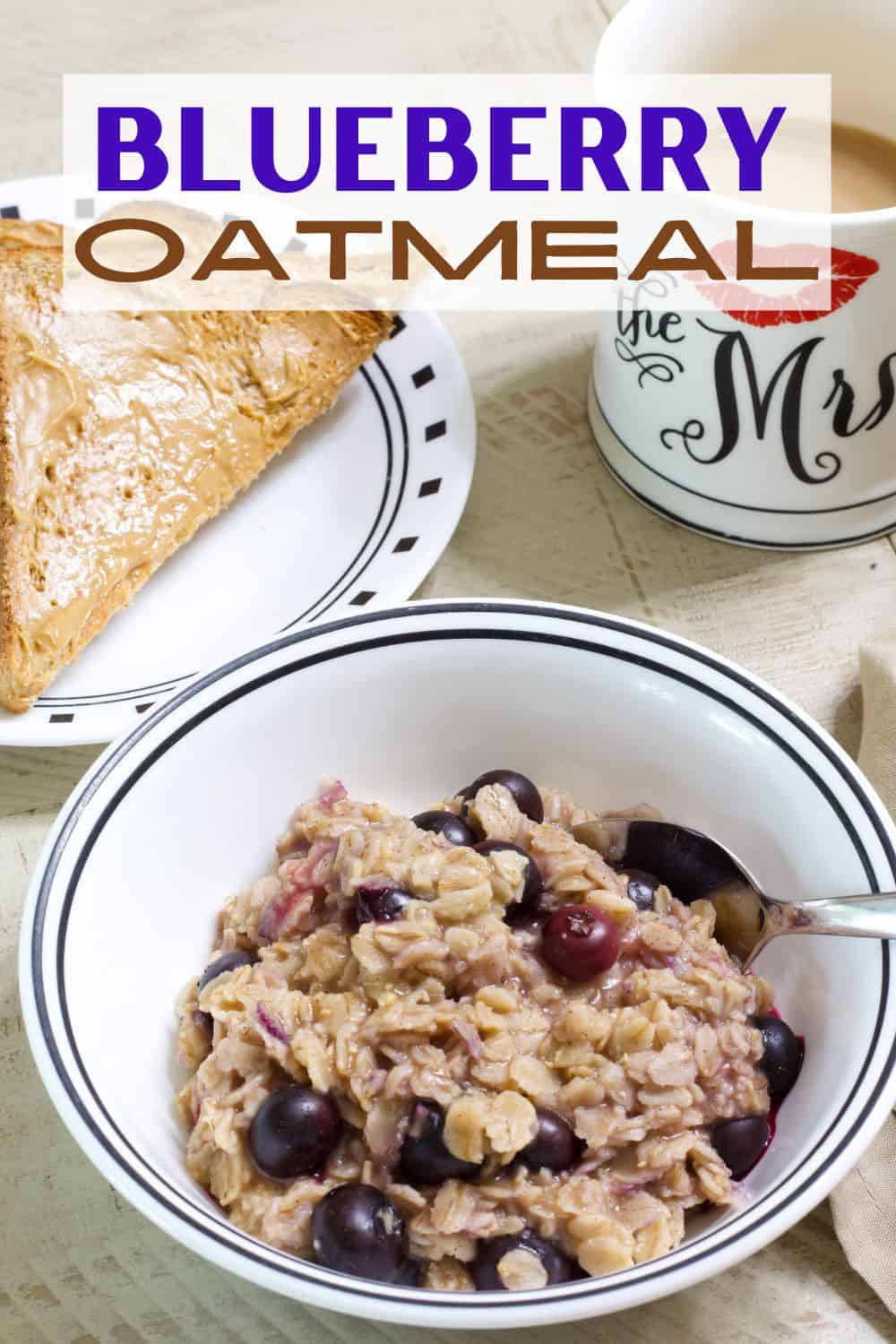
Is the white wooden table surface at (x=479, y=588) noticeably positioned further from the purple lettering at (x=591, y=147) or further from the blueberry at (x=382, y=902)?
the blueberry at (x=382, y=902)

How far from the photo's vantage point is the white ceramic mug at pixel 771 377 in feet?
5.37

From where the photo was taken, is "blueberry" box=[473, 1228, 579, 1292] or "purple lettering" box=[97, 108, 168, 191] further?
"purple lettering" box=[97, 108, 168, 191]

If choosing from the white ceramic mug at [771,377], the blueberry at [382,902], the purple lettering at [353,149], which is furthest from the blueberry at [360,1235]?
the purple lettering at [353,149]

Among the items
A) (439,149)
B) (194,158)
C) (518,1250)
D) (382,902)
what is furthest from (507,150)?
(518,1250)

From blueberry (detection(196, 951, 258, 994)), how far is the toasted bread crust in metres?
0.48

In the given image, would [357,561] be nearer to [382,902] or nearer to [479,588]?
[479,588]

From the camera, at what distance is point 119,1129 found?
114 centimetres

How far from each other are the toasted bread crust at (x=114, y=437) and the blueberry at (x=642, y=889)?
73cm

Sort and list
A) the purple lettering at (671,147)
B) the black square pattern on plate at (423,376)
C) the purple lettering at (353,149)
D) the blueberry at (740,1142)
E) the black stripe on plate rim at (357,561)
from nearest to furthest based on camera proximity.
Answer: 1. the blueberry at (740,1142)
2. the purple lettering at (671,147)
3. the black stripe on plate rim at (357,561)
4. the black square pattern on plate at (423,376)
5. the purple lettering at (353,149)

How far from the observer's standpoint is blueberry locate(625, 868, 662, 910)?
1.35 meters

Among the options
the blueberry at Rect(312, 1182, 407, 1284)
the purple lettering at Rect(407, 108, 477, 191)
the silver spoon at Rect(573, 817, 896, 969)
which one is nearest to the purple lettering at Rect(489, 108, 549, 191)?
the purple lettering at Rect(407, 108, 477, 191)

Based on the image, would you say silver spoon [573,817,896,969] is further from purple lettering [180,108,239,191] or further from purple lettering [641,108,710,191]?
purple lettering [180,108,239,191]

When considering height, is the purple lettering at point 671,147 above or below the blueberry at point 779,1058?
above

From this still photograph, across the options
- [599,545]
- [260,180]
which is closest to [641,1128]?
[599,545]
